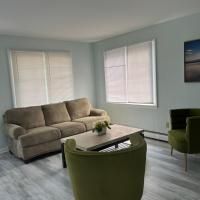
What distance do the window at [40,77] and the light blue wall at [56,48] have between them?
13cm

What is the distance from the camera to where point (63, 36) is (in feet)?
15.3

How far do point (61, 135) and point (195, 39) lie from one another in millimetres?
2940

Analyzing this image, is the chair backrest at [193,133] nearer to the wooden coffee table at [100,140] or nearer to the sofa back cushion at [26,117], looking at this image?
the wooden coffee table at [100,140]

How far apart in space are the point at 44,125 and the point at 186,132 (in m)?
2.74

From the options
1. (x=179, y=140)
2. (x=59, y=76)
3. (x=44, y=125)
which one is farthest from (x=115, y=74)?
(x=179, y=140)

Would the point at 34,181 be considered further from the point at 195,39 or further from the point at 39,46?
the point at 195,39

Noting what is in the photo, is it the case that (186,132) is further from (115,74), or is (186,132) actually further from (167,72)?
(115,74)

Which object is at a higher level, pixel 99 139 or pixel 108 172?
pixel 108 172

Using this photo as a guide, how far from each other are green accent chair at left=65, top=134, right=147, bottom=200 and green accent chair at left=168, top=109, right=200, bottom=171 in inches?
52.0

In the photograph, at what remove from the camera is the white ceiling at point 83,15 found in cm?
275

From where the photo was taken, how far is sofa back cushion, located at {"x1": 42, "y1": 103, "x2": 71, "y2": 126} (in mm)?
4404

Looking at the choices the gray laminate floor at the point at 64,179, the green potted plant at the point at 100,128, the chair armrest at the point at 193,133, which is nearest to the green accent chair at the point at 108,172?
the gray laminate floor at the point at 64,179

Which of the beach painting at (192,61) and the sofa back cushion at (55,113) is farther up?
the beach painting at (192,61)

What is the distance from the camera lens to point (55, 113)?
4480mm
